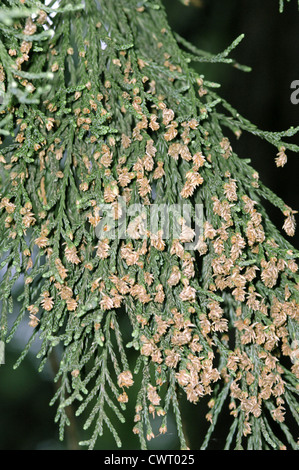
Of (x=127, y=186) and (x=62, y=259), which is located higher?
(x=127, y=186)

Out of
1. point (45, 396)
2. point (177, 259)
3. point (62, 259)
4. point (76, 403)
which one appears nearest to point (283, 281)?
point (177, 259)

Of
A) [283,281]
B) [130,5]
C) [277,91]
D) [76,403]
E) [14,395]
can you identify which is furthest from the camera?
[14,395]

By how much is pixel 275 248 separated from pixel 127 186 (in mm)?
468

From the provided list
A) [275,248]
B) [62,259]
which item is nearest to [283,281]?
[275,248]

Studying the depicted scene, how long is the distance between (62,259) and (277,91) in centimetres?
203

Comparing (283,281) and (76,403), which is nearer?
(283,281)

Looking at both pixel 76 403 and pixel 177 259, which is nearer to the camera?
pixel 177 259

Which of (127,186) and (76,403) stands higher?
(127,186)

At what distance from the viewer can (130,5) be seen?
1.77 m

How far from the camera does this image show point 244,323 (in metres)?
1.42
